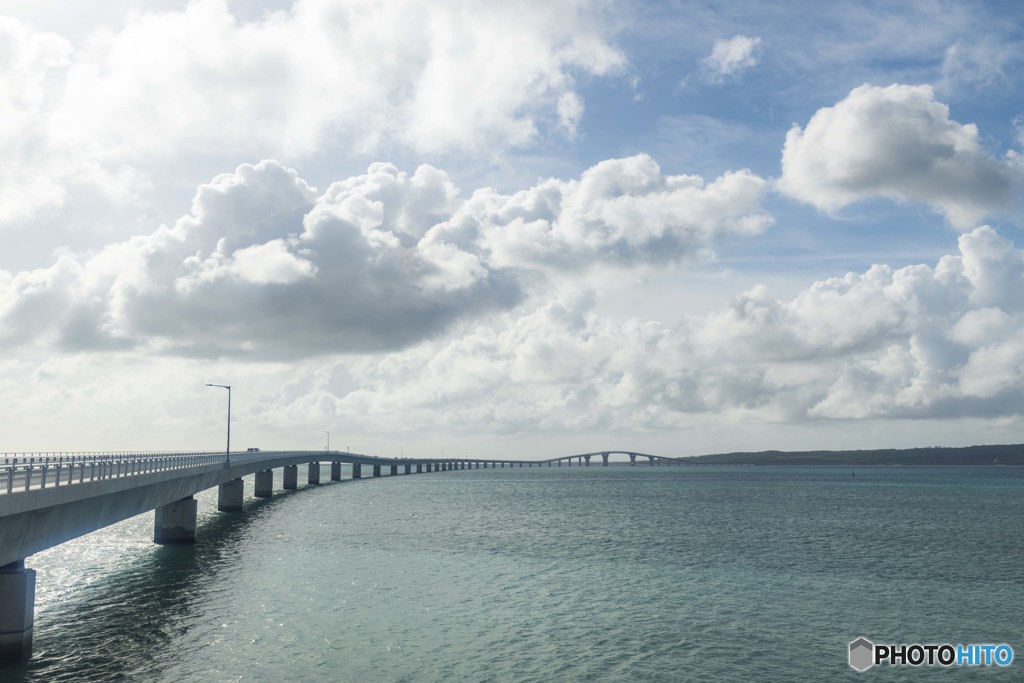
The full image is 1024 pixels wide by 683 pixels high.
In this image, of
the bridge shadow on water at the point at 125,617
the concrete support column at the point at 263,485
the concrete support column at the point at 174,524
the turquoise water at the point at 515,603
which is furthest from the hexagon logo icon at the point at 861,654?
the concrete support column at the point at 263,485

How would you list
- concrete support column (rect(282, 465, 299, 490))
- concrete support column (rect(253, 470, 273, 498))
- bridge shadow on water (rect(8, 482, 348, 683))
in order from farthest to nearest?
concrete support column (rect(282, 465, 299, 490))
concrete support column (rect(253, 470, 273, 498))
bridge shadow on water (rect(8, 482, 348, 683))

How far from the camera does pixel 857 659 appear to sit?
3144 centimetres

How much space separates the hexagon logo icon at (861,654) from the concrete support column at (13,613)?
106ft

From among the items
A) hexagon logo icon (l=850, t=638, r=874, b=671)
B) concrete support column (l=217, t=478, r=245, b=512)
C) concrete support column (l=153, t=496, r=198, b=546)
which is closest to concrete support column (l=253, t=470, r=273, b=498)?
concrete support column (l=217, t=478, r=245, b=512)

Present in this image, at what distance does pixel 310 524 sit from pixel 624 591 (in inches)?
2025

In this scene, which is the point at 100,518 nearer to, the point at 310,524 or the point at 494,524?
the point at 310,524

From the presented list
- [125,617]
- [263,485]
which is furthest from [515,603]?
[263,485]

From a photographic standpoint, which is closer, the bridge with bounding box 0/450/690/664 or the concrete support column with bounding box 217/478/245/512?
the bridge with bounding box 0/450/690/664

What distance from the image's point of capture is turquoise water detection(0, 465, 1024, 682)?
30.8 metres
